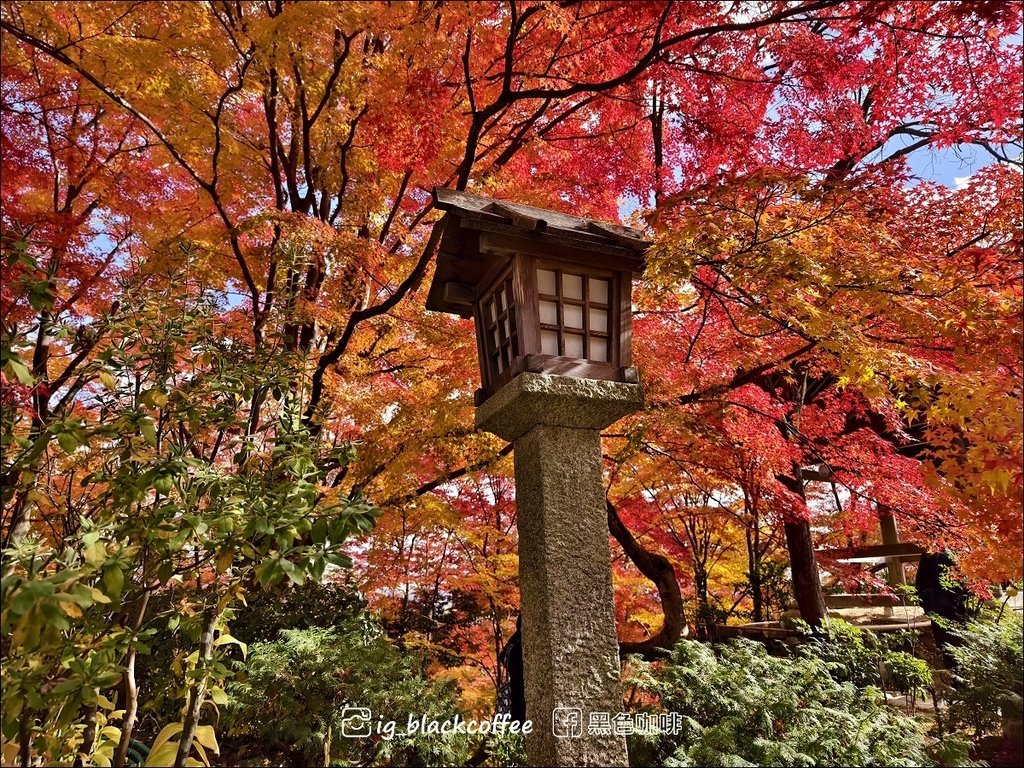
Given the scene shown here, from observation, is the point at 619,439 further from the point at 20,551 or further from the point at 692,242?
the point at 20,551

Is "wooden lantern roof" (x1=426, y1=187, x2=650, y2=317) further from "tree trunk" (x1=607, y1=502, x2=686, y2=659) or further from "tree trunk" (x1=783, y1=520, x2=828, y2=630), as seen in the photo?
"tree trunk" (x1=783, y1=520, x2=828, y2=630)

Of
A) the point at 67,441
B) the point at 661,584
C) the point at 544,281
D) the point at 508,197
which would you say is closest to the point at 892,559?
the point at 661,584

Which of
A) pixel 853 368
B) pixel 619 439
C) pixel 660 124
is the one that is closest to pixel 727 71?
pixel 660 124

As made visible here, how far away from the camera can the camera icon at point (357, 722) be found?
4371 mm

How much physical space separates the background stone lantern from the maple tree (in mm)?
707

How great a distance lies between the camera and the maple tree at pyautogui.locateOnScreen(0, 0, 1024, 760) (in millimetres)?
3840

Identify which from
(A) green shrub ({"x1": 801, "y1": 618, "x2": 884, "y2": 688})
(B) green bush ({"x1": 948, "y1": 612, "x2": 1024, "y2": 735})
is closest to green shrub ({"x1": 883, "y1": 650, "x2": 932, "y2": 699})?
(A) green shrub ({"x1": 801, "y1": 618, "x2": 884, "y2": 688})

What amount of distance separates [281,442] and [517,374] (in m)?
1.17

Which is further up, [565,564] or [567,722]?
[565,564]

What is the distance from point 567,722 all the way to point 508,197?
4972mm

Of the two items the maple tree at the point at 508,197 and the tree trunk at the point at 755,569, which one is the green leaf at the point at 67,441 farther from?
the tree trunk at the point at 755,569

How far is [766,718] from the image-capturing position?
3.80 m

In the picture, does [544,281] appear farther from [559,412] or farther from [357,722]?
[357,722]

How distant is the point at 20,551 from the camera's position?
185 cm
